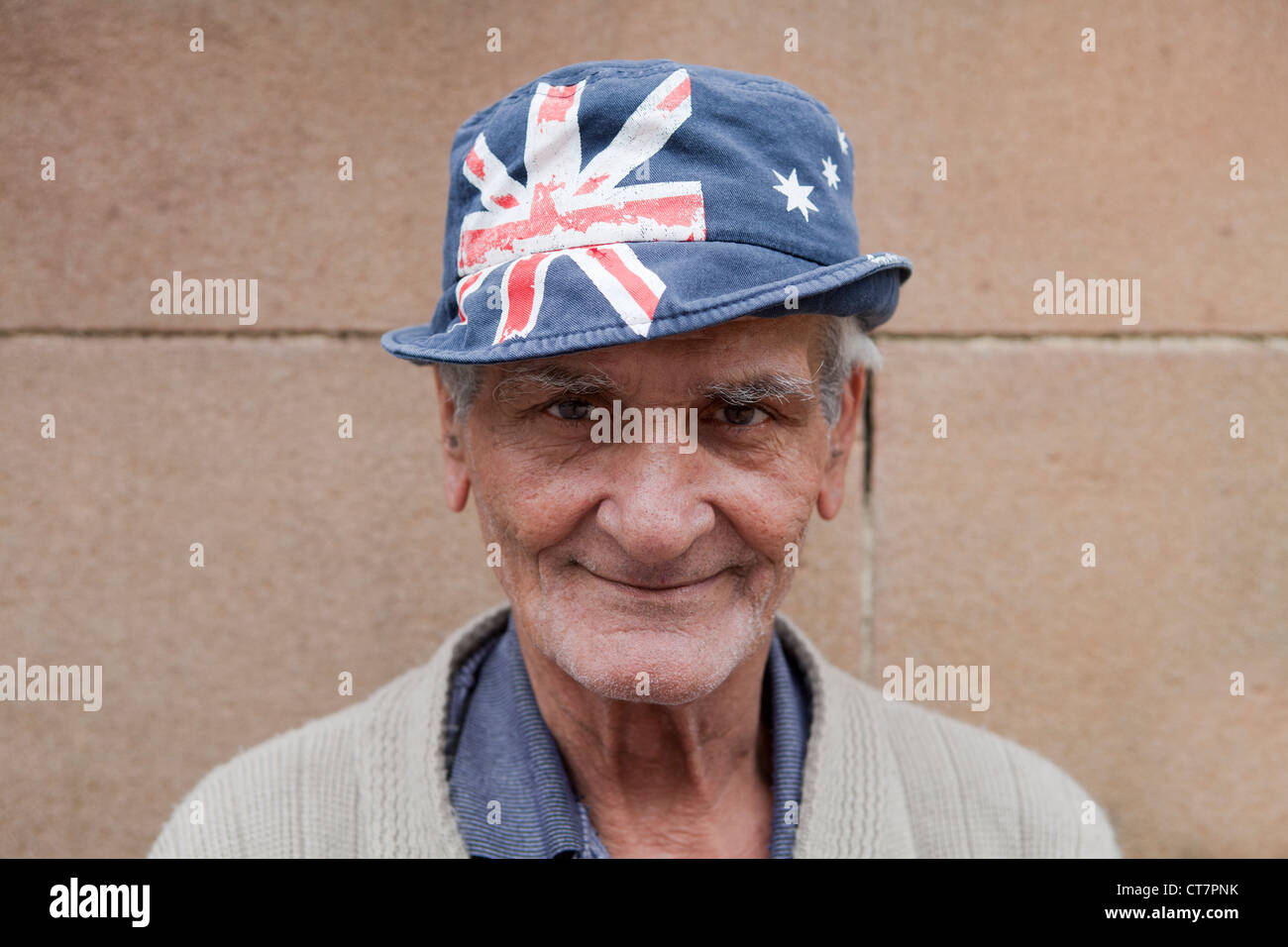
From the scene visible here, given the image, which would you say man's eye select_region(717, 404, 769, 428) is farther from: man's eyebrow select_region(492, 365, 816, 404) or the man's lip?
the man's lip

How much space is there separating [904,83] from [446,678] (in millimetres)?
2036

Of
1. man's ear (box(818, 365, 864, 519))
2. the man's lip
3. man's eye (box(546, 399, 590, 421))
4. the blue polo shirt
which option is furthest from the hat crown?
the blue polo shirt

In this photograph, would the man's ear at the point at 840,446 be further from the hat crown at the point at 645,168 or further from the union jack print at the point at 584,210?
the union jack print at the point at 584,210

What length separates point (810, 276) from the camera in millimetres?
1519

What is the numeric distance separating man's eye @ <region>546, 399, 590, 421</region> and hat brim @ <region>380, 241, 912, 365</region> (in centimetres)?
15

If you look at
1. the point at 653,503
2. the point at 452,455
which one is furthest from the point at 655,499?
the point at 452,455

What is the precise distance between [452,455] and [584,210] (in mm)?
661

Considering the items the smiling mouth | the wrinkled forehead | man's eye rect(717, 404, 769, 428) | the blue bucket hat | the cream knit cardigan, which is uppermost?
the blue bucket hat

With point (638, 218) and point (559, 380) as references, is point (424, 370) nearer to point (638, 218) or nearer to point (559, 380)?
point (559, 380)

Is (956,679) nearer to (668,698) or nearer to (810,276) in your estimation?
(668,698)

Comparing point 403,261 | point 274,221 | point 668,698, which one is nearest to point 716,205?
point 668,698

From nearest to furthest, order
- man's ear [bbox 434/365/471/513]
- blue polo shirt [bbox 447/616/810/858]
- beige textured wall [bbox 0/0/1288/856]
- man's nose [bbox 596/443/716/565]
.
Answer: man's nose [bbox 596/443/716/565] < blue polo shirt [bbox 447/616/810/858] < man's ear [bbox 434/365/471/513] < beige textured wall [bbox 0/0/1288/856]

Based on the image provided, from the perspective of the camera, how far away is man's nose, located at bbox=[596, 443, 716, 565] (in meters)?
1.53

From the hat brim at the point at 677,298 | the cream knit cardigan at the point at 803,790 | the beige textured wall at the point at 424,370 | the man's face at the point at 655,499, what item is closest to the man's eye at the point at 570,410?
the man's face at the point at 655,499
